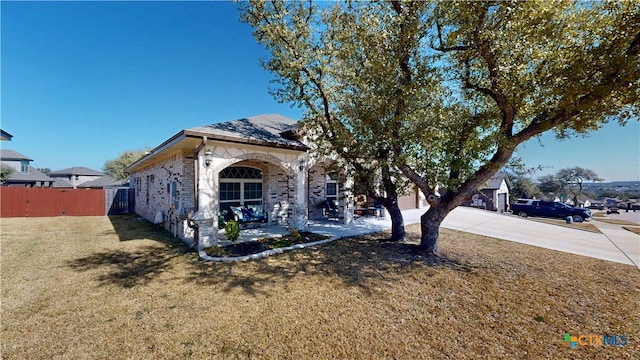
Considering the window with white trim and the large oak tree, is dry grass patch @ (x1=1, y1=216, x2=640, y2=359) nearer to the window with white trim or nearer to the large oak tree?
the large oak tree

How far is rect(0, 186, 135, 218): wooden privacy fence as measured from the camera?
519 inches

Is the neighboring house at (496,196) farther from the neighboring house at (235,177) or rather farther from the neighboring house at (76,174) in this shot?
the neighboring house at (76,174)

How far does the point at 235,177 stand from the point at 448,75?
321 inches

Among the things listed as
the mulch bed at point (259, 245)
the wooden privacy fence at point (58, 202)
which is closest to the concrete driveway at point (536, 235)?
the mulch bed at point (259, 245)

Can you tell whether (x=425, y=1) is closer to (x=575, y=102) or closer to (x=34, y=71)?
(x=575, y=102)

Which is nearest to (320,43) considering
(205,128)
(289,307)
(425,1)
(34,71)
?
(425,1)

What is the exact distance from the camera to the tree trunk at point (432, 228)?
668 cm

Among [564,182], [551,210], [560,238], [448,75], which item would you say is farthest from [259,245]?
[564,182]

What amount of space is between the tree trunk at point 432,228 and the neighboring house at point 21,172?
46.7 m

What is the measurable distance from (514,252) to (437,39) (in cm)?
654

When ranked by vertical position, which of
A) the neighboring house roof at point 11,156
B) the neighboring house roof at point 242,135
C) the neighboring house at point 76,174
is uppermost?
the neighboring house roof at point 11,156

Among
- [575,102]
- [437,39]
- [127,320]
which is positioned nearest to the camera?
[127,320]

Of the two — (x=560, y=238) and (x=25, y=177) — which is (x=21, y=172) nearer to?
(x=25, y=177)

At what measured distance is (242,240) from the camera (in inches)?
303
